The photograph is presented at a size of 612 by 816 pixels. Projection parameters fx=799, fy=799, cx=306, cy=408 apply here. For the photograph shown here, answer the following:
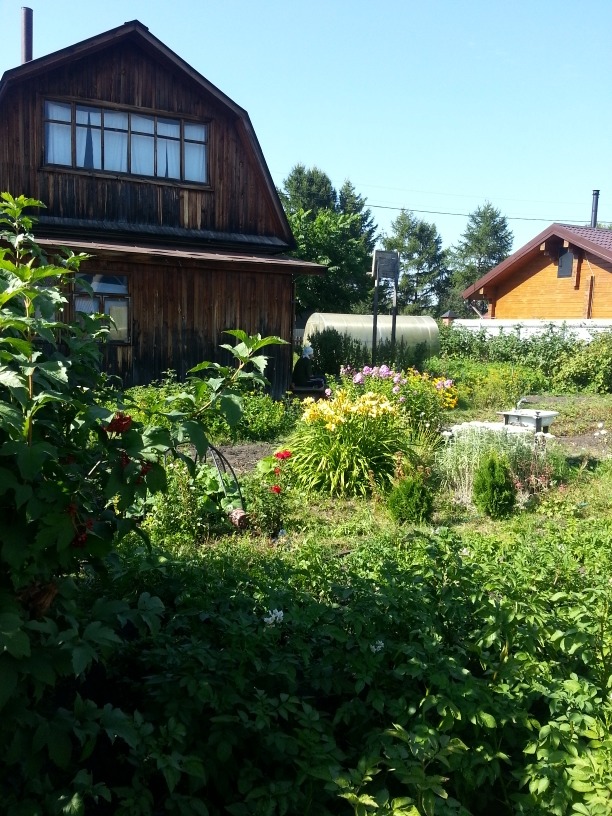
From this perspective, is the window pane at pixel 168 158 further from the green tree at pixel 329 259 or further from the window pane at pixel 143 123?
the green tree at pixel 329 259

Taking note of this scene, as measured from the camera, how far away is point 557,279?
29.1 m

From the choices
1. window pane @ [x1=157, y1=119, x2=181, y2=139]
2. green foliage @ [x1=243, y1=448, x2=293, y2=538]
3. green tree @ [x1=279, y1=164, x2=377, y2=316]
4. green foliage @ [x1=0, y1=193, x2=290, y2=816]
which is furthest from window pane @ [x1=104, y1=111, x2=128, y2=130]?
green tree @ [x1=279, y1=164, x2=377, y2=316]

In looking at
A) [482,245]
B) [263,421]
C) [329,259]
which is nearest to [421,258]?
[482,245]

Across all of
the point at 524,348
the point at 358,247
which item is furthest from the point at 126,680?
the point at 358,247

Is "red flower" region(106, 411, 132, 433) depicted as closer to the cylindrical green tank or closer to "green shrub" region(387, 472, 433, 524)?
"green shrub" region(387, 472, 433, 524)

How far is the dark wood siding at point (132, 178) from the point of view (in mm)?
14203

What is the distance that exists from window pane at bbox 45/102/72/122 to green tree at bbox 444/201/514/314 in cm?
6570

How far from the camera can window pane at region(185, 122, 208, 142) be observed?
15.8m

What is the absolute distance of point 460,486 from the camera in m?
8.00

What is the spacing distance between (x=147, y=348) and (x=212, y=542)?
30.9 feet

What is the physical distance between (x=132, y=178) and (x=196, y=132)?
1.73 metres

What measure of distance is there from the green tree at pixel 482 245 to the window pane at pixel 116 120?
64.9 meters

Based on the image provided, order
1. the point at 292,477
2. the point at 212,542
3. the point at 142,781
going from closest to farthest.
Answer: the point at 142,781 < the point at 212,542 < the point at 292,477

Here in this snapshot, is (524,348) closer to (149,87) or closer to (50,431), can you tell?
(149,87)
